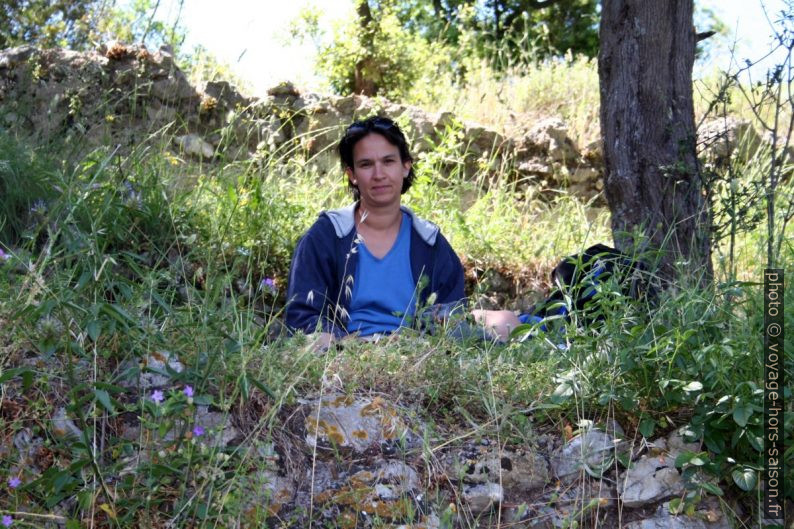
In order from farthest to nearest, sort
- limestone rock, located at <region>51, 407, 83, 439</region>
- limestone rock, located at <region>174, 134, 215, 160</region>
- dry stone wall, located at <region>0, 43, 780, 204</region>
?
limestone rock, located at <region>174, 134, 215, 160</region>
dry stone wall, located at <region>0, 43, 780, 204</region>
limestone rock, located at <region>51, 407, 83, 439</region>

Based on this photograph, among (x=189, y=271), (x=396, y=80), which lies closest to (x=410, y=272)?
(x=189, y=271)

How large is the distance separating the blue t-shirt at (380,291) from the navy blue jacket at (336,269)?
0.04 meters

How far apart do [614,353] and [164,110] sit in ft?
14.7

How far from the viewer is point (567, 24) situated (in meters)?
18.9

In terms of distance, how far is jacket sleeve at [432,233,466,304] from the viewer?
4539mm

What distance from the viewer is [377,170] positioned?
14.6 feet

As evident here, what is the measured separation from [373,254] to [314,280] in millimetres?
370

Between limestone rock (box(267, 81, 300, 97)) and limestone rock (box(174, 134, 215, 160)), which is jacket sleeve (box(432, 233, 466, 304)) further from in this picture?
limestone rock (box(267, 81, 300, 97))

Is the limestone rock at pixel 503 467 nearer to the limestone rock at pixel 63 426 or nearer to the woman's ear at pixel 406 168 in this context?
the limestone rock at pixel 63 426

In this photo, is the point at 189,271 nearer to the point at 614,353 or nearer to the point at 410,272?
A: the point at 410,272

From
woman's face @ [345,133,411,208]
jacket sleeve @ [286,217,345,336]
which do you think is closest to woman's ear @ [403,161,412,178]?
woman's face @ [345,133,411,208]

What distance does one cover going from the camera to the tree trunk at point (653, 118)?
4.20 m

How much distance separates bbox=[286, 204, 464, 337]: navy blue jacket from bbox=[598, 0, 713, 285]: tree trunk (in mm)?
903

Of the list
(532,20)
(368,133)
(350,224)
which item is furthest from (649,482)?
(532,20)
